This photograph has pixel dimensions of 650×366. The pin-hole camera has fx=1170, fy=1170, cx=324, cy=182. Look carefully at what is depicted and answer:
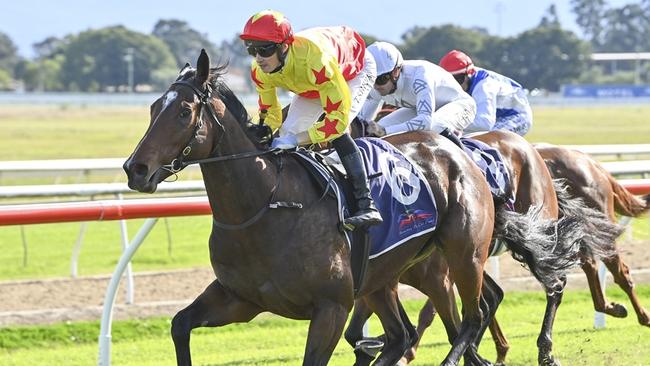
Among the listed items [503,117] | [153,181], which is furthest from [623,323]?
[153,181]

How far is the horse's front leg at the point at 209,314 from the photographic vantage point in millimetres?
4707

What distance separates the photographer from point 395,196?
514 cm

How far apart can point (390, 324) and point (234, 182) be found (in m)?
1.38

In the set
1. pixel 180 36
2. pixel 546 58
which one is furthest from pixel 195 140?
pixel 180 36

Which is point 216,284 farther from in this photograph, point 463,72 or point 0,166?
point 0,166

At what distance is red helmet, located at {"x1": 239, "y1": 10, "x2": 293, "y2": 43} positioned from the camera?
4.66m

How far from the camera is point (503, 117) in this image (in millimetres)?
7711

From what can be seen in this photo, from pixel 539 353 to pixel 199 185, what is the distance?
3.06 m

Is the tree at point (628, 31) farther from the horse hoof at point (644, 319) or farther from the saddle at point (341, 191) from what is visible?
the saddle at point (341, 191)

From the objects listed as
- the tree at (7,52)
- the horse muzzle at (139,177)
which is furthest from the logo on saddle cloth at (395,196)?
the tree at (7,52)

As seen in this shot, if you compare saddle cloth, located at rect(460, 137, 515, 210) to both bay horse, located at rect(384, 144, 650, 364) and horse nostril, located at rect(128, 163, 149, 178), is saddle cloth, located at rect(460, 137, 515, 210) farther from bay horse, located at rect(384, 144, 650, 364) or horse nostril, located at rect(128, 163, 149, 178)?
horse nostril, located at rect(128, 163, 149, 178)

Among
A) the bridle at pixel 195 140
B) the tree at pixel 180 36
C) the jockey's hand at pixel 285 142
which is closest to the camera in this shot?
the bridle at pixel 195 140

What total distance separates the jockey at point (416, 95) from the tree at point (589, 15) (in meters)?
144

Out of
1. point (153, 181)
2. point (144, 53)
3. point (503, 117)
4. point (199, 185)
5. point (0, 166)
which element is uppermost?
point (153, 181)
